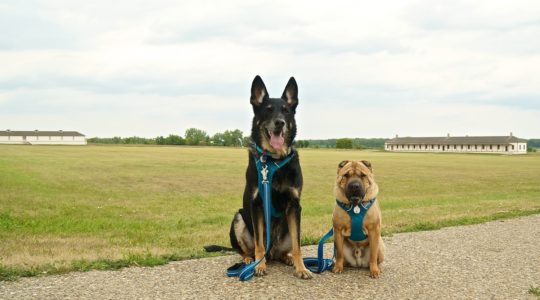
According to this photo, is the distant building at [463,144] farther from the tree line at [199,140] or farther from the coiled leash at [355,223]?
the coiled leash at [355,223]

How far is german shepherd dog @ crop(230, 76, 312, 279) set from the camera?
6367mm

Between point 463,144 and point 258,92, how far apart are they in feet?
581

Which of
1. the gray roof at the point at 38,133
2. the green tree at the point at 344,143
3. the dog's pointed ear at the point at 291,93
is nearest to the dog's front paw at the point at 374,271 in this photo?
the dog's pointed ear at the point at 291,93

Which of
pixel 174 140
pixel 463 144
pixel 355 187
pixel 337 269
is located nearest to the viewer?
pixel 355 187

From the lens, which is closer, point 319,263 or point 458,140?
point 319,263

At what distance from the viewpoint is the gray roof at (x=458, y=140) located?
160 meters

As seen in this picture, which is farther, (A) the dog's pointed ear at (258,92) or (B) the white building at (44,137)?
(B) the white building at (44,137)

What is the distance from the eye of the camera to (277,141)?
6309 millimetres

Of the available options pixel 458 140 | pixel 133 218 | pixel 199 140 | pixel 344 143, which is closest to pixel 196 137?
pixel 199 140

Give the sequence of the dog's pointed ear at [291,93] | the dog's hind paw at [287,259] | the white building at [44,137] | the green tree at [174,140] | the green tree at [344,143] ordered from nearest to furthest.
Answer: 1. the dog's pointed ear at [291,93]
2. the dog's hind paw at [287,259]
3. the green tree at [174,140]
4. the green tree at [344,143]
5. the white building at [44,137]

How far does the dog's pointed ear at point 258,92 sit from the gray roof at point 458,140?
170331 mm

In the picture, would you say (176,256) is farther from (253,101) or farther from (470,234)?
(470,234)

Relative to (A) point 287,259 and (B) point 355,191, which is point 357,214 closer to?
(B) point 355,191

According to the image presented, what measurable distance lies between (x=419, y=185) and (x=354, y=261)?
25621 mm
